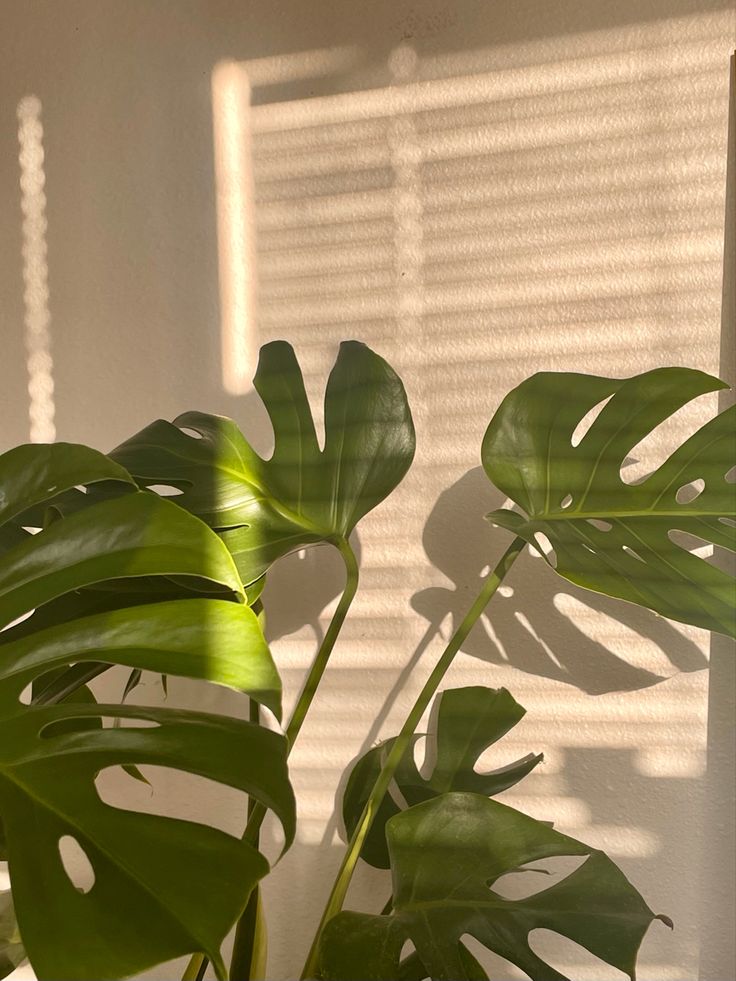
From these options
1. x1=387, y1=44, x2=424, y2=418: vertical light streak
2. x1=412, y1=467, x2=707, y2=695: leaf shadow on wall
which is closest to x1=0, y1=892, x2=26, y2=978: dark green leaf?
x1=412, y1=467, x2=707, y2=695: leaf shadow on wall

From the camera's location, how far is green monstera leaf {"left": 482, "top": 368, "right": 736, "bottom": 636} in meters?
0.82

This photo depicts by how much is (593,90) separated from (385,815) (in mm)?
864

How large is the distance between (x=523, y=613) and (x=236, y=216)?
622 millimetres

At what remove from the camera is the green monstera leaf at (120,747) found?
48 centimetres

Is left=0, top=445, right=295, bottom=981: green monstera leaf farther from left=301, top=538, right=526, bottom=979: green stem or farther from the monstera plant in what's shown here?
left=301, top=538, right=526, bottom=979: green stem

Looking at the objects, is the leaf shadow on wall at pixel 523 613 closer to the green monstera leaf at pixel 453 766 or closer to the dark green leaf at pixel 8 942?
the green monstera leaf at pixel 453 766

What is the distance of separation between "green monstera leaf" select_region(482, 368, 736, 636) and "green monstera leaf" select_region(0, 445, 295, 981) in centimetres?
35

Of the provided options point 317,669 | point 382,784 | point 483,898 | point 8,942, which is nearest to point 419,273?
point 317,669

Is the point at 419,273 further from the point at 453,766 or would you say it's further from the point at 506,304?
the point at 453,766

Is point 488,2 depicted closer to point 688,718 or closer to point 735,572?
point 735,572

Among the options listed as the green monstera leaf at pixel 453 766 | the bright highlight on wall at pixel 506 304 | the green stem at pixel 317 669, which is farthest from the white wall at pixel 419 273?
the green stem at pixel 317 669

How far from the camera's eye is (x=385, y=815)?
98 centimetres

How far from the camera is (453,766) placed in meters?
0.96

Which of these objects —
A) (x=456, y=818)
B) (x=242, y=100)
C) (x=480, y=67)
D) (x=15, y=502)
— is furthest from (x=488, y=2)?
(x=456, y=818)
